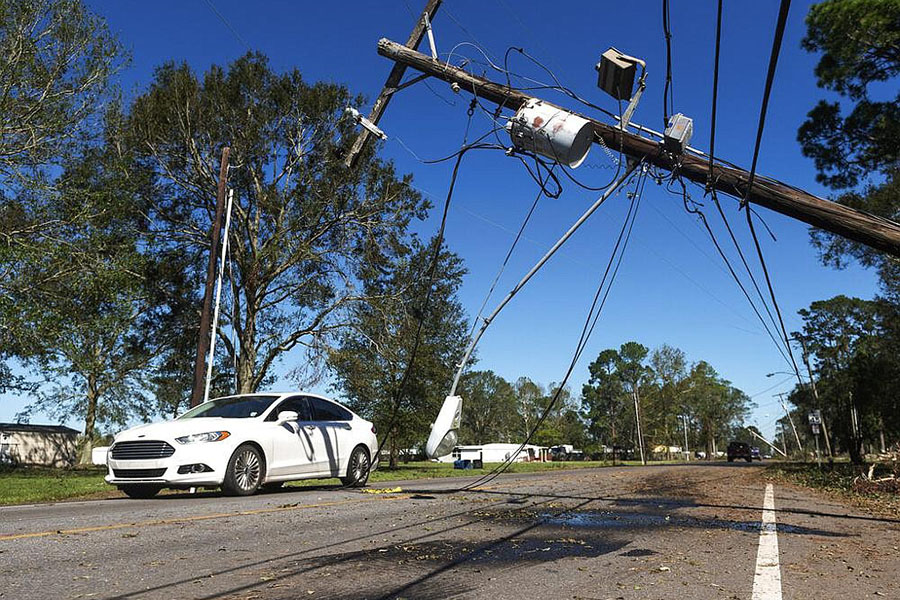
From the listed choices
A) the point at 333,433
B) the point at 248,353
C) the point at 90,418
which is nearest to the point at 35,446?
the point at 90,418

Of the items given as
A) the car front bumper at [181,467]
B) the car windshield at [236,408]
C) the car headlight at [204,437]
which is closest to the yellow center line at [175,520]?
the car front bumper at [181,467]

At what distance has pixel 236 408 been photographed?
10719mm

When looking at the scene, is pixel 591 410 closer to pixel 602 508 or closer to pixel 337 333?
pixel 337 333

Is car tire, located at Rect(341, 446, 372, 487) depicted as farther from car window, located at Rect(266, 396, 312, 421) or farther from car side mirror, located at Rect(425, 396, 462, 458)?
car side mirror, located at Rect(425, 396, 462, 458)

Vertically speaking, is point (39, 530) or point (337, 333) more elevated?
point (337, 333)

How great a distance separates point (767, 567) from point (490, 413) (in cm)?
10347

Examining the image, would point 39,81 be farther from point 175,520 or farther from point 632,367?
point 632,367

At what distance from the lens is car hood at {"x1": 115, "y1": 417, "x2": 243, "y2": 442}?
9391 mm

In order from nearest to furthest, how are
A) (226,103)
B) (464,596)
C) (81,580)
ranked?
1. (464,596)
2. (81,580)
3. (226,103)

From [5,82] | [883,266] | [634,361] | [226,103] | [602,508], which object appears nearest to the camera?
[602,508]

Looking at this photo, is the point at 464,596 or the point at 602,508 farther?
the point at 602,508

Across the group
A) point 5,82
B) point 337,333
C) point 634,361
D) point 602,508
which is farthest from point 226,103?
point 634,361

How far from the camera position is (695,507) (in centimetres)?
964

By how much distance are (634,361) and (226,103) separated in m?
88.9
